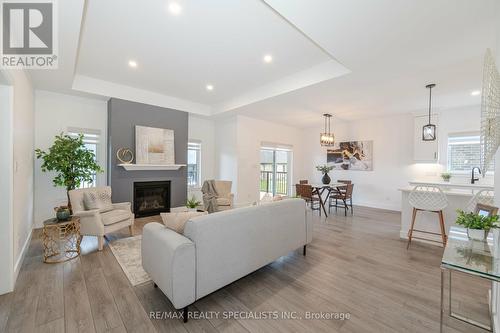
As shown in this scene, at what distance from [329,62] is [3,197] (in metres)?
4.52

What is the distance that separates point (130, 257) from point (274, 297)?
6.66ft

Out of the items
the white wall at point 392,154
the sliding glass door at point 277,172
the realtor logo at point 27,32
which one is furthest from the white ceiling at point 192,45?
the white wall at point 392,154

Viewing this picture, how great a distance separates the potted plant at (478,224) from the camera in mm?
1540

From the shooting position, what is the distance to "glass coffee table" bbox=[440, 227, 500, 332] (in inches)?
50.3

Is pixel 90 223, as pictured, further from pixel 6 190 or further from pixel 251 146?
pixel 251 146

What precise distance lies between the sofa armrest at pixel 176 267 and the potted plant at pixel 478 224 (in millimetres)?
2183

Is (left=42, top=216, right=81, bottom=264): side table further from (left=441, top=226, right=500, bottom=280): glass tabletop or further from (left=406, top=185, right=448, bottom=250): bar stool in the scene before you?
(left=406, top=185, right=448, bottom=250): bar stool

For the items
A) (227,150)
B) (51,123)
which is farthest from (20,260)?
(227,150)

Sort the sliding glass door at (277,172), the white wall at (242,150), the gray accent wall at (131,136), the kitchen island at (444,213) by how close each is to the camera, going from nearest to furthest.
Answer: the kitchen island at (444,213) → the gray accent wall at (131,136) → the white wall at (242,150) → the sliding glass door at (277,172)

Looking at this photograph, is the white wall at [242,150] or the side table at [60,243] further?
the white wall at [242,150]

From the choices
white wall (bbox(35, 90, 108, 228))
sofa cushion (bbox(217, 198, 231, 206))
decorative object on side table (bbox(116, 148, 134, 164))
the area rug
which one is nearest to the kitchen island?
sofa cushion (bbox(217, 198, 231, 206))

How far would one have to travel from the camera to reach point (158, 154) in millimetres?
5152

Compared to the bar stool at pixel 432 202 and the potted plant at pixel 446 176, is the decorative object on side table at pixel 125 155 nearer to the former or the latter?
the bar stool at pixel 432 202

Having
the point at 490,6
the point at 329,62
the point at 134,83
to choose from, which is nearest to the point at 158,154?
the point at 134,83
